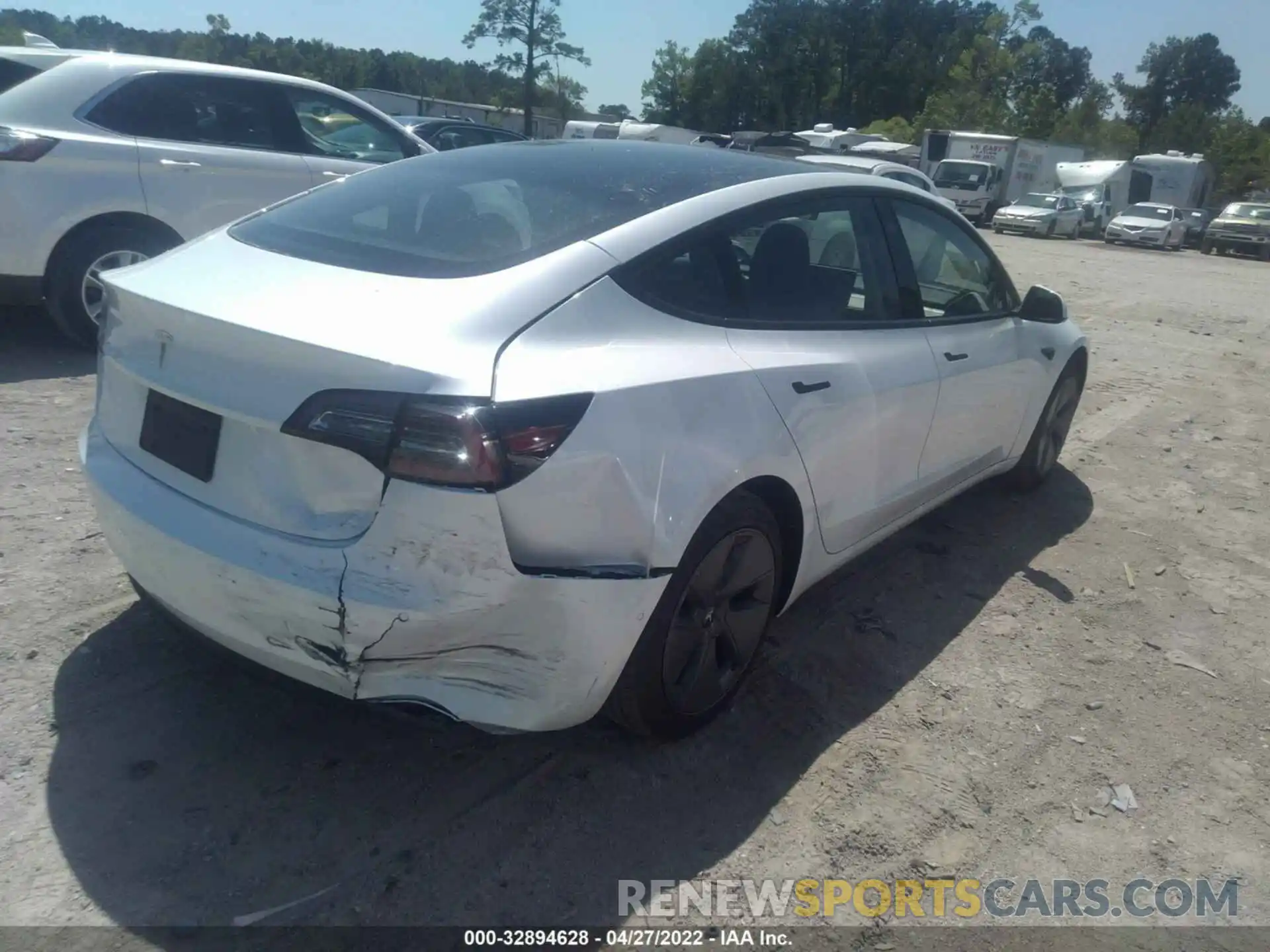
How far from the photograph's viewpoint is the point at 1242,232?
31.6m

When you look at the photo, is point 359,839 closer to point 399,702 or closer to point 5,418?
point 399,702

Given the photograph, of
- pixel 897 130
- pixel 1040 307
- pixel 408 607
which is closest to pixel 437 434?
pixel 408 607

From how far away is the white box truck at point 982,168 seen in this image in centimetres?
3456

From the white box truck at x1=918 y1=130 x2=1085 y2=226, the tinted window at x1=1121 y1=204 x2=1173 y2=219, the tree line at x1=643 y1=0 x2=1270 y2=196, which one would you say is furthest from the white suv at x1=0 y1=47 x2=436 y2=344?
the tree line at x1=643 y1=0 x2=1270 y2=196

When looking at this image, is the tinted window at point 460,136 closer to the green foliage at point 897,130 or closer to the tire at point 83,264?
the tire at point 83,264

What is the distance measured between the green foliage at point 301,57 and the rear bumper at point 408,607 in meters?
32.4

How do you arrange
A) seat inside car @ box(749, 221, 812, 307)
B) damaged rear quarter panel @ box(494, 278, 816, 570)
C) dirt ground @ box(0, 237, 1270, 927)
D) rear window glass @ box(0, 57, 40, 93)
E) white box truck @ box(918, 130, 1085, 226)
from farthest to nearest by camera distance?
white box truck @ box(918, 130, 1085, 226) → rear window glass @ box(0, 57, 40, 93) → seat inside car @ box(749, 221, 812, 307) → dirt ground @ box(0, 237, 1270, 927) → damaged rear quarter panel @ box(494, 278, 816, 570)

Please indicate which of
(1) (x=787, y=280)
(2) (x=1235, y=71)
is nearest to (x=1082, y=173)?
(1) (x=787, y=280)

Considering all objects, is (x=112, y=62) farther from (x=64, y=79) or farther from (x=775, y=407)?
(x=775, y=407)

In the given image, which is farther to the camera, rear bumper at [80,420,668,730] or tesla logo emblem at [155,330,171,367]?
tesla logo emblem at [155,330,171,367]

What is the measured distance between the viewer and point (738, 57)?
77.2 m

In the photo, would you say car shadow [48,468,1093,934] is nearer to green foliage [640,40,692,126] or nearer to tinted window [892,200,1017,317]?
tinted window [892,200,1017,317]

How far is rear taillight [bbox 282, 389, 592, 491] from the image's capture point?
219 cm

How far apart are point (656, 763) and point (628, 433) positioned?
3.46 feet
